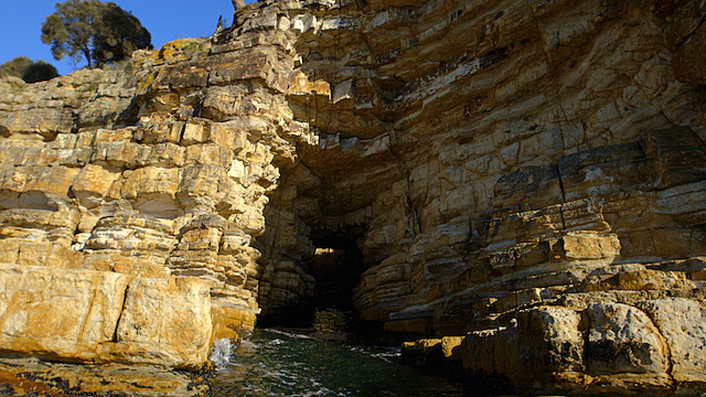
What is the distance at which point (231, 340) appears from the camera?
35.1 feet

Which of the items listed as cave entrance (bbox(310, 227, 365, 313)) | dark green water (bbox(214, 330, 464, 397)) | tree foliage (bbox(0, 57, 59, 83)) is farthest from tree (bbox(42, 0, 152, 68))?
dark green water (bbox(214, 330, 464, 397))

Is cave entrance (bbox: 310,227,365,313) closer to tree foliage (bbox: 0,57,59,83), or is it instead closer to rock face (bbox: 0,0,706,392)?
rock face (bbox: 0,0,706,392)

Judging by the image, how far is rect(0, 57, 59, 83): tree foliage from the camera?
26.0 meters

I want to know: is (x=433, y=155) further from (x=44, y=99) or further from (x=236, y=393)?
(x=44, y=99)

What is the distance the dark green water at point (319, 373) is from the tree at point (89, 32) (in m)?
24.2

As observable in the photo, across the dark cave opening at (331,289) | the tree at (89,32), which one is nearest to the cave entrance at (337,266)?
the dark cave opening at (331,289)

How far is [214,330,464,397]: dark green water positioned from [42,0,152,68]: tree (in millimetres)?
24153

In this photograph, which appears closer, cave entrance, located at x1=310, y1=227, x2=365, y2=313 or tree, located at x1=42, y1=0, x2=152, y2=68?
cave entrance, located at x1=310, y1=227, x2=365, y2=313

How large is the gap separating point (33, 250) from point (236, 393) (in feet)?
18.1

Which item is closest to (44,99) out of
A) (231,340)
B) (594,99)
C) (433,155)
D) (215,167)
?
(215,167)

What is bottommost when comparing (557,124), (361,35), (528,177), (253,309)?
(253,309)

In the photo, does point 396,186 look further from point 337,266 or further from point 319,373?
point 319,373

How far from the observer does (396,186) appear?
1884 cm

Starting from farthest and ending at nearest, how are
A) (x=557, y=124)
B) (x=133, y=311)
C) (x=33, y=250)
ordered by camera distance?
(x=557, y=124)
(x=33, y=250)
(x=133, y=311)
